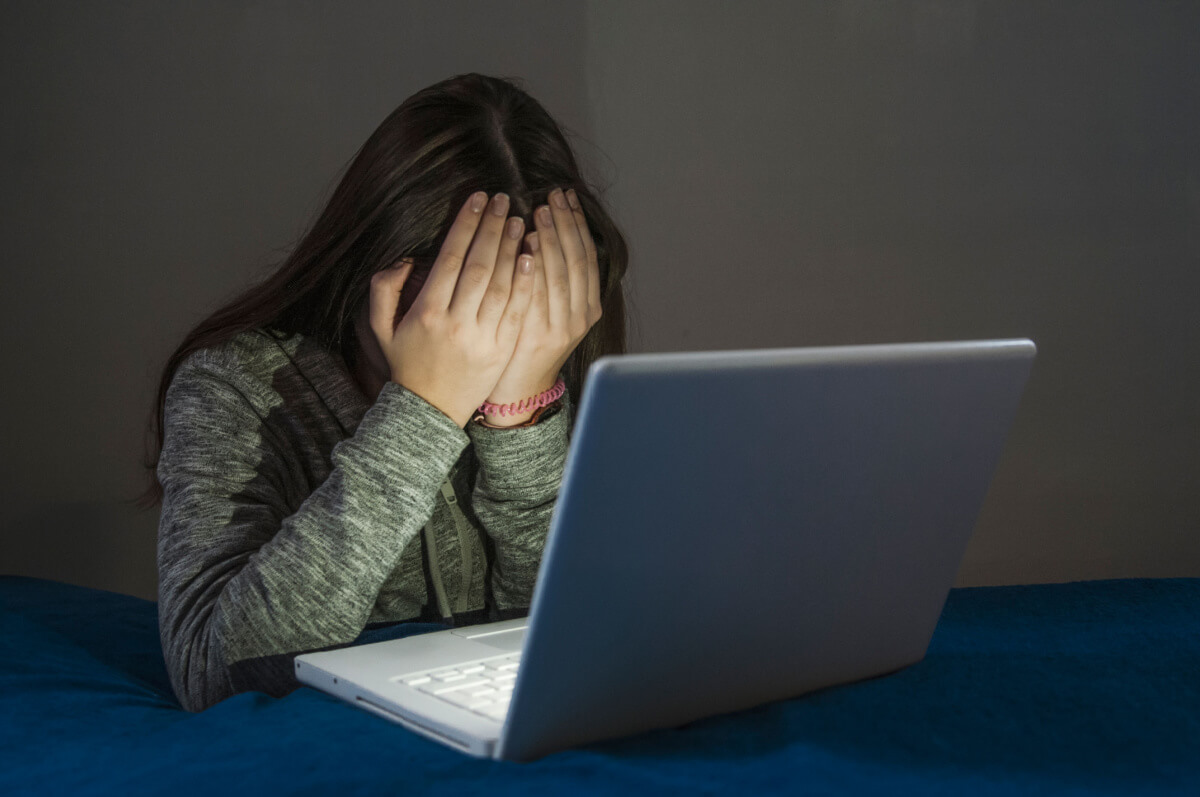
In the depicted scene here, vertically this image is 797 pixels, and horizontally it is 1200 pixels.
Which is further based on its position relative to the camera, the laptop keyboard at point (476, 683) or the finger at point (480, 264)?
the finger at point (480, 264)

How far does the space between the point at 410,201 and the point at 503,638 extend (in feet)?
1.51

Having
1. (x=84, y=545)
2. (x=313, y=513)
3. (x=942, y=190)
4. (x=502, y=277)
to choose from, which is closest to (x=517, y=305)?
(x=502, y=277)

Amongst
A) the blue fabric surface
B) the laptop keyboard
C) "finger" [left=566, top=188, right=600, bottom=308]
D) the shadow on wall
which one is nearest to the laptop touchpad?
the laptop keyboard

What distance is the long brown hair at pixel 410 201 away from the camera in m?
1.06

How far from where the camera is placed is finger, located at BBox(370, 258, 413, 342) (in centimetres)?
99

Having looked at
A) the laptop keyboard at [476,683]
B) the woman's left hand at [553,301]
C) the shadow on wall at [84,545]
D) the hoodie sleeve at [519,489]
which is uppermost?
the woman's left hand at [553,301]

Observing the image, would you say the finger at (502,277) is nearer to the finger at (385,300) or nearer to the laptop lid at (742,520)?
the finger at (385,300)

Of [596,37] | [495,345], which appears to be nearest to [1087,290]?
[596,37]

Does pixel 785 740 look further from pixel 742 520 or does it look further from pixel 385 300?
pixel 385 300

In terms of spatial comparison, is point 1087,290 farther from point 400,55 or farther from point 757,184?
point 400,55

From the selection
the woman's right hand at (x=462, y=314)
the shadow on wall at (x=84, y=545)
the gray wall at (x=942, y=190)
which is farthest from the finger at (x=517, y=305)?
the shadow on wall at (x=84, y=545)

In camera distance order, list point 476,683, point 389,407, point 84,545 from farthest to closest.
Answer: point 84,545 < point 389,407 < point 476,683

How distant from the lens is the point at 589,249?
1.09 metres

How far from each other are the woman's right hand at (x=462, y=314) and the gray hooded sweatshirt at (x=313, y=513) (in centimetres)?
3
